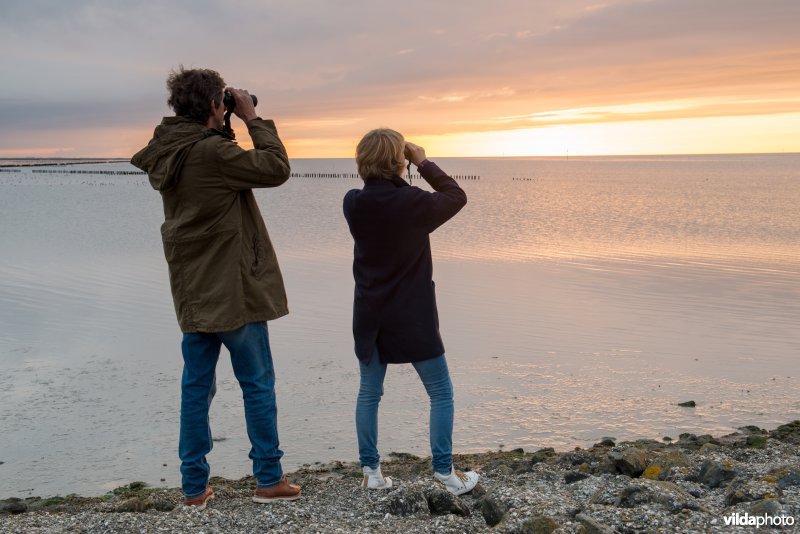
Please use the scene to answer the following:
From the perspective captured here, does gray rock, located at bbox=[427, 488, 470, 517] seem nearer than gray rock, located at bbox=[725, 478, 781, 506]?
No

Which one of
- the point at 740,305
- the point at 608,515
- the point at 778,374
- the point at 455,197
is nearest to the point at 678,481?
the point at 608,515

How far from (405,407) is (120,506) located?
3544 millimetres

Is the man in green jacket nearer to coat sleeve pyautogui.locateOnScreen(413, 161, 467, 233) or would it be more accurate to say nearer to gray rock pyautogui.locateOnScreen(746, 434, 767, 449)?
coat sleeve pyautogui.locateOnScreen(413, 161, 467, 233)

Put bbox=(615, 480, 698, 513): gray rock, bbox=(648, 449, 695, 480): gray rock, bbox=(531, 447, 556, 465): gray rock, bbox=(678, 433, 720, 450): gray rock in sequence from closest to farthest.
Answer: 1. bbox=(615, 480, 698, 513): gray rock
2. bbox=(648, 449, 695, 480): gray rock
3. bbox=(531, 447, 556, 465): gray rock
4. bbox=(678, 433, 720, 450): gray rock

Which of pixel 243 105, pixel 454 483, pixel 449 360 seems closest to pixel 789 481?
pixel 454 483

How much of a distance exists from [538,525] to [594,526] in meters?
0.28

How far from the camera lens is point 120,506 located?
179 inches

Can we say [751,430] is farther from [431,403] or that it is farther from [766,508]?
[431,403]

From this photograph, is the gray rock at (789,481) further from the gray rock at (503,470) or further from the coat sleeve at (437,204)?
the coat sleeve at (437,204)

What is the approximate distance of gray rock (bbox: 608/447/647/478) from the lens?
4.91 meters

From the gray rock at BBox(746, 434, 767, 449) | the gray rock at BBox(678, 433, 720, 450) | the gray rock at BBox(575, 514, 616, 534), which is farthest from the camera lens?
the gray rock at BBox(678, 433, 720, 450)

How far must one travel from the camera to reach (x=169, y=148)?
13.2 feet

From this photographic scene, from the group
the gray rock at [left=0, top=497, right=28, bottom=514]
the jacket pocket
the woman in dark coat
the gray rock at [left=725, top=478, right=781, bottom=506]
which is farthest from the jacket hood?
the gray rock at [left=725, top=478, right=781, bottom=506]

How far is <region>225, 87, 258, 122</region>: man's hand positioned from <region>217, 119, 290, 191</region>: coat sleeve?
22 centimetres
